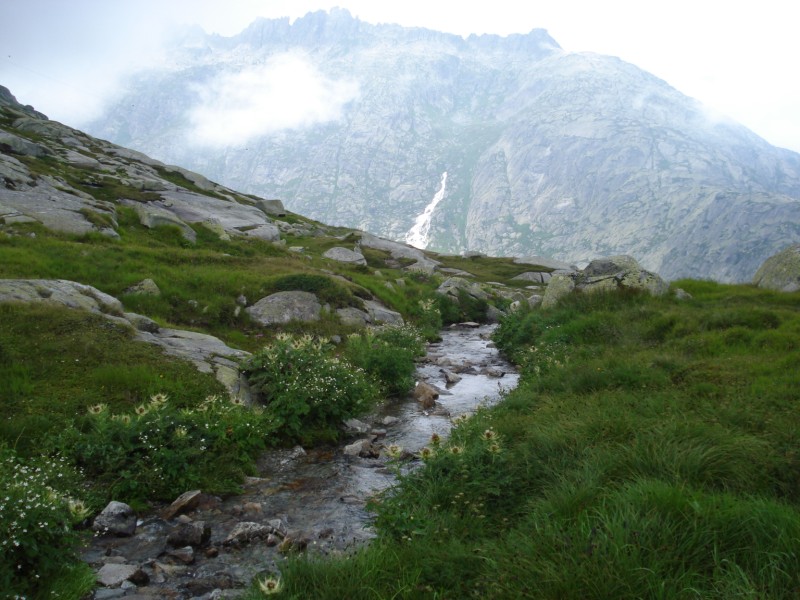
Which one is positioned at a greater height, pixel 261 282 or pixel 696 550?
pixel 696 550

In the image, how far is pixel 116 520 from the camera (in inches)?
269

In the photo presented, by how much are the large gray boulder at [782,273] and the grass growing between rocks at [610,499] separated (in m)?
10.6

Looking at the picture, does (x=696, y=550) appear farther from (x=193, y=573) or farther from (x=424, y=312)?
(x=424, y=312)

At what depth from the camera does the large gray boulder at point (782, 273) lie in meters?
19.1

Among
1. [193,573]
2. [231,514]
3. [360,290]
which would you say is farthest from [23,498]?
[360,290]

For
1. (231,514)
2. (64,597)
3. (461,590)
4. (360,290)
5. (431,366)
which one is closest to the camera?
(461,590)

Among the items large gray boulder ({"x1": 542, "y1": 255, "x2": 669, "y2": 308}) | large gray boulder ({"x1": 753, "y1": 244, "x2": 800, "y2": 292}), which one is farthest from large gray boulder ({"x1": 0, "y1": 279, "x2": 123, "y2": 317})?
large gray boulder ({"x1": 753, "y1": 244, "x2": 800, "y2": 292})

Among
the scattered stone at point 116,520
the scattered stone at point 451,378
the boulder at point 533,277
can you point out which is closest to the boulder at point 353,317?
the scattered stone at point 451,378

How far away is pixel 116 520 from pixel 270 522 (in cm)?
212

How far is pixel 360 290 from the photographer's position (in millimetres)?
26266

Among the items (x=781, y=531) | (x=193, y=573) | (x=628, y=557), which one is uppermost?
(x=781, y=531)

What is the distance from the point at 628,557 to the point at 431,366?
16.1 metres

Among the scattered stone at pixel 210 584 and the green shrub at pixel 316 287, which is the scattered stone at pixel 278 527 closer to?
the scattered stone at pixel 210 584

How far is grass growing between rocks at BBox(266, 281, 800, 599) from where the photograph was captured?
3953 mm
